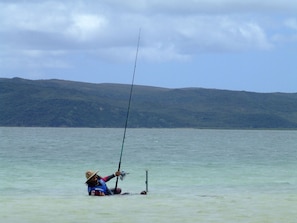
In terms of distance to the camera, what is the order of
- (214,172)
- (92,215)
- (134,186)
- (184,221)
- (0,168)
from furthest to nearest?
(0,168), (214,172), (134,186), (92,215), (184,221)

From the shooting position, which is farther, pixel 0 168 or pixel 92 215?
pixel 0 168

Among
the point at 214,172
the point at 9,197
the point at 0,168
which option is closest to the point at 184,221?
the point at 9,197

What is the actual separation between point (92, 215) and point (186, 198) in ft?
17.3

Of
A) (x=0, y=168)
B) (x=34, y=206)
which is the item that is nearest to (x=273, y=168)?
(x=0, y=168)

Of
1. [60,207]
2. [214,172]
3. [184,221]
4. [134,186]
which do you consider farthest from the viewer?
[214,172]

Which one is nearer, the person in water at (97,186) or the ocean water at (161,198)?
the ocean water at (161,198)

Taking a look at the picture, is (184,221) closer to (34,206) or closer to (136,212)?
(136,212)

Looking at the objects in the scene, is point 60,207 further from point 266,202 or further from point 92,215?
point 266,202

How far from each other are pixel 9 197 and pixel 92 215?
250 inches

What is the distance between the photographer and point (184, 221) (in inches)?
633

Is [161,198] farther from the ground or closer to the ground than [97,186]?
closer to the ground

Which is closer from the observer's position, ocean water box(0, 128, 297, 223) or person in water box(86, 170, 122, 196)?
ocean water box(0, 128, 297, 223)

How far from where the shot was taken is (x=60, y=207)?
1895 centimetres

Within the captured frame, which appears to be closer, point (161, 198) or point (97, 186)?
point (161, 198)
